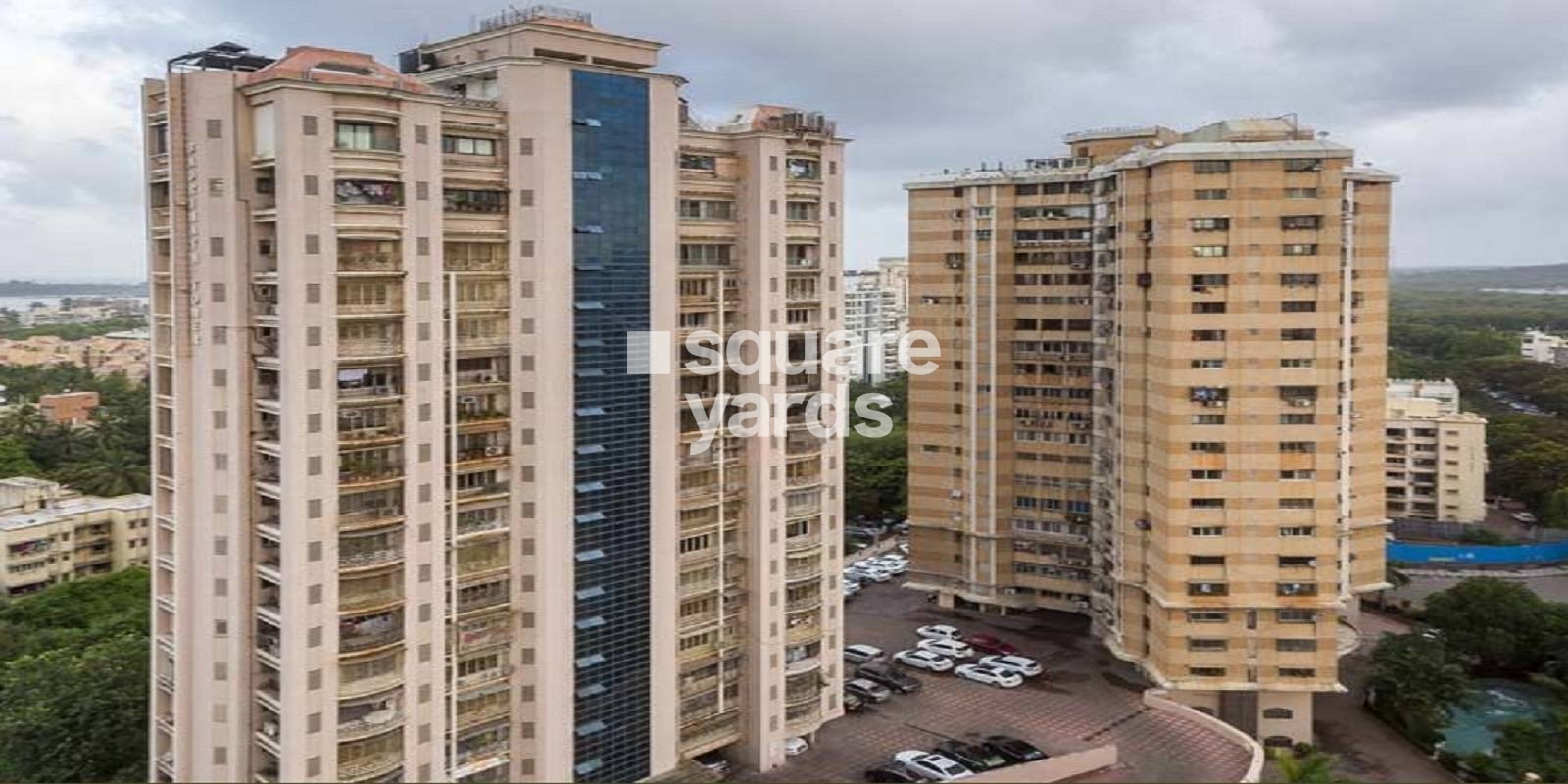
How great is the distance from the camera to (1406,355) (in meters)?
117

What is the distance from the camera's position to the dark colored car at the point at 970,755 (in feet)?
93.9

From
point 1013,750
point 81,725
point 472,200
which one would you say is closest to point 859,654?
point 1013,750

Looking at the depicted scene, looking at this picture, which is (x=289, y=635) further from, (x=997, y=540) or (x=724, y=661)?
(x=997, y=540)

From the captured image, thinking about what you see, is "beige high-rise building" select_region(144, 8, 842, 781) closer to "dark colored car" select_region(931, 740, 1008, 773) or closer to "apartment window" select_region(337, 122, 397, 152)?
"apartment window" select_region(337, 122, 397, 152)

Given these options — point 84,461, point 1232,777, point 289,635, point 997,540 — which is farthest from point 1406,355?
point 289,635

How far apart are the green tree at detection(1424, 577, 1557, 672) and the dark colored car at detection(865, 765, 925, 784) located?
20779 millimetres

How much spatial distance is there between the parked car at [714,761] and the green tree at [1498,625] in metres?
24.6

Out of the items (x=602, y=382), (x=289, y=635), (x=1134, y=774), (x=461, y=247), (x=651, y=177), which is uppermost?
(x=651, y=177)

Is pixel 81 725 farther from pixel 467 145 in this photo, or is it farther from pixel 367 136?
pixel 467 145

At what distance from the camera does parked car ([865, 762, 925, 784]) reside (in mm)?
27906

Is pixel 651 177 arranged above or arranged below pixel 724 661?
above

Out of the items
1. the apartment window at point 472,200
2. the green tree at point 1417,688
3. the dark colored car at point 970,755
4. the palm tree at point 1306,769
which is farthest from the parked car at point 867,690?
the apartment window at point 472,200

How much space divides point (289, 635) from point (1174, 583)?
21233 millimetres

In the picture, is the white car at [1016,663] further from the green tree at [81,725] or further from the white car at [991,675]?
the green tree at [81,725]
